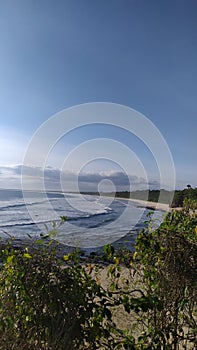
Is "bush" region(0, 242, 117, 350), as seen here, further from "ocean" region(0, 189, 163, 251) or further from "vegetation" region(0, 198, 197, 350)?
"ocean" region(0, 189, 163, 251)

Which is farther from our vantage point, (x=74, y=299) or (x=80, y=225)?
(x=80, y=225)

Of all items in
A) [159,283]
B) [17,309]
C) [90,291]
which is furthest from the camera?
[159,283]

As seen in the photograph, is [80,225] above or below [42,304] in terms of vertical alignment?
below

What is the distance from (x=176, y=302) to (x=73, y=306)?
0.79 metres

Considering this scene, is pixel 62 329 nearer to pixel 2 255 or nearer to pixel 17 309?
pixel 17 309

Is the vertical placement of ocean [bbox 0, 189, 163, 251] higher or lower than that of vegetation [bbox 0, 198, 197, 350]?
lower

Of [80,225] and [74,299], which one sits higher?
[74,299]

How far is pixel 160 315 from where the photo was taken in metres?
2.23

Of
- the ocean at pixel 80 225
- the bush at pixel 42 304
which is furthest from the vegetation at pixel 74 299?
the ocean at pixel 80 225

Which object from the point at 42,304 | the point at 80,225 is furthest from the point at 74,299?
the point at 80,225

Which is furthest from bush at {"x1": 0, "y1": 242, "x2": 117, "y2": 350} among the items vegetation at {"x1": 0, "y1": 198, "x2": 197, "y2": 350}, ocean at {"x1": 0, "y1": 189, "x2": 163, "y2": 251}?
ocean at {"x1": 0, "y1": 189, "x2": 163, "y2": 251}

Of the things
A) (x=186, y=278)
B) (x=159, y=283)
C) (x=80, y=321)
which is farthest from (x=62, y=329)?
(x=186, y=278)

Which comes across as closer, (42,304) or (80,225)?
(42,304)

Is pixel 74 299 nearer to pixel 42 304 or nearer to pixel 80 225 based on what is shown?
pixel 42 304
